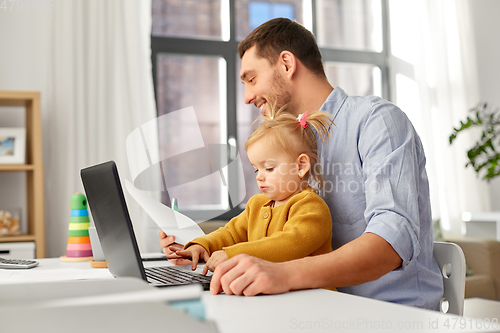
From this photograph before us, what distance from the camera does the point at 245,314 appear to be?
1.93 feet

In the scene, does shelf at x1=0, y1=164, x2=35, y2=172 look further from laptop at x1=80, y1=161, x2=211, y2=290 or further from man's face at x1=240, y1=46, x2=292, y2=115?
laptop at x1=80, y1=161, x2=211, y2=290

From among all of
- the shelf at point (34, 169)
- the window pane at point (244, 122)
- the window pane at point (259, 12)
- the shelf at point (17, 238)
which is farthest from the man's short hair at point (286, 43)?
the window pane at point (259, 12)

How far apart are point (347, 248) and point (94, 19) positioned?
100 inches

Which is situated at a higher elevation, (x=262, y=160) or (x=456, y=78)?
(x=456, y=78)

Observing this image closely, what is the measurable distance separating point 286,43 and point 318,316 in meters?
0.98

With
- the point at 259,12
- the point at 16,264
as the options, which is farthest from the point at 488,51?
the point at 16,264

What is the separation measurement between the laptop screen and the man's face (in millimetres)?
668

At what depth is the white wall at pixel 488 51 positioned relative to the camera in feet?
13.0

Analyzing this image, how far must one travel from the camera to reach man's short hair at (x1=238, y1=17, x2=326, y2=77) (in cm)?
139

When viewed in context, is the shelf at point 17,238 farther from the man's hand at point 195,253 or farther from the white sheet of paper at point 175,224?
the man's hand at point 195,253

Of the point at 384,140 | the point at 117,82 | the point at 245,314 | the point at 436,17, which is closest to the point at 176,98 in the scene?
Answer: the point at 117,82

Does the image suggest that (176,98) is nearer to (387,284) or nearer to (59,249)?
(59,249)

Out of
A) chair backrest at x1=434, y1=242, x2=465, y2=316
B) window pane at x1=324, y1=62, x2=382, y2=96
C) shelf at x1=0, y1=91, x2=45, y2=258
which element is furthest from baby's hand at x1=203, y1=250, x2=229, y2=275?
window pane at x1=324, y1=62, x2=382, y2=96

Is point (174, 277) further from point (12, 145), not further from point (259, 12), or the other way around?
point (259, 12)
